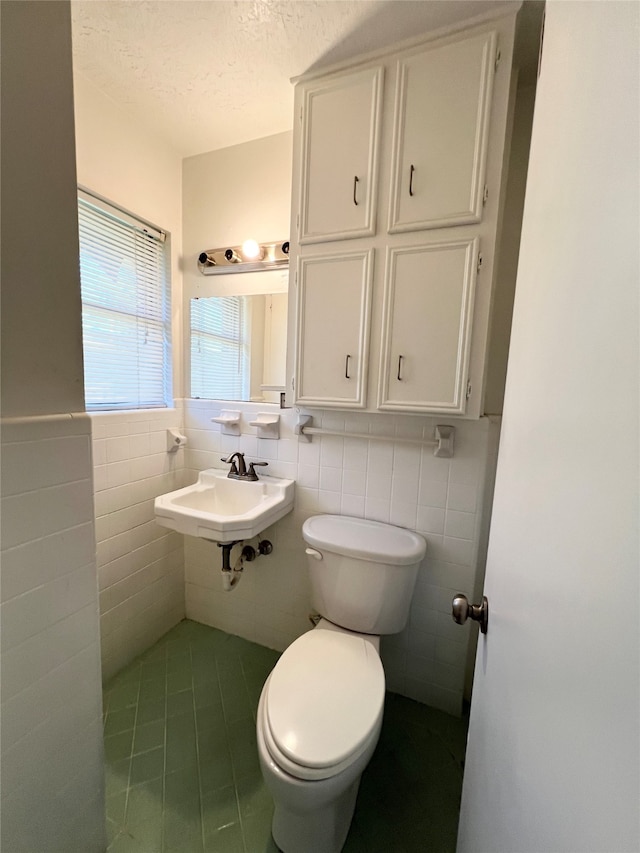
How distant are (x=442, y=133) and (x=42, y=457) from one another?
4.82ft

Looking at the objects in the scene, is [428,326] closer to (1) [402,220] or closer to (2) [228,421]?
(1) [402,220]

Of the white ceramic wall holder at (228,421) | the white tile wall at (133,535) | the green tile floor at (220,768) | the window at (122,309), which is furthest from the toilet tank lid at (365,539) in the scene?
the window at (122,309)

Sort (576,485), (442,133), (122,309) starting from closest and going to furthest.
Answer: (576,485)
(442,133)
(122,309)

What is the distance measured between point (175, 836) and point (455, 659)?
1119mm

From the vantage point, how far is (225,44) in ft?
3.70

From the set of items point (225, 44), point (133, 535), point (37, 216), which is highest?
point (225, 44)

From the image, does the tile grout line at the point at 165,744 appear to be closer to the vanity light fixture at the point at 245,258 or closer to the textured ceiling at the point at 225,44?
the vanity light fixture at the point at 245,258

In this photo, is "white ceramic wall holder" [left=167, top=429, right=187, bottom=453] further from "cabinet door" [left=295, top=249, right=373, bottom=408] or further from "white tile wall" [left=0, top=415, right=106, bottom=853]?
"white tile wall" [left=0, top=415, right=106, bottom=853]

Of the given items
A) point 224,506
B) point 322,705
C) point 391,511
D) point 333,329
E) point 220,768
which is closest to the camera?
point 322,705

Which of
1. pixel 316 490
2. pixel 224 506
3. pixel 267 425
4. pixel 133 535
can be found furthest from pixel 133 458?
pixel 316 490

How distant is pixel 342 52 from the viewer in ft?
3.79

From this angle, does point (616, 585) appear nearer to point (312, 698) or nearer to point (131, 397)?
point (312, 698)

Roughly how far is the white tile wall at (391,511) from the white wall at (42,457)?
0.93 metres

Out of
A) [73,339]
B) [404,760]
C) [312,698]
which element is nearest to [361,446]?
[312,698]
